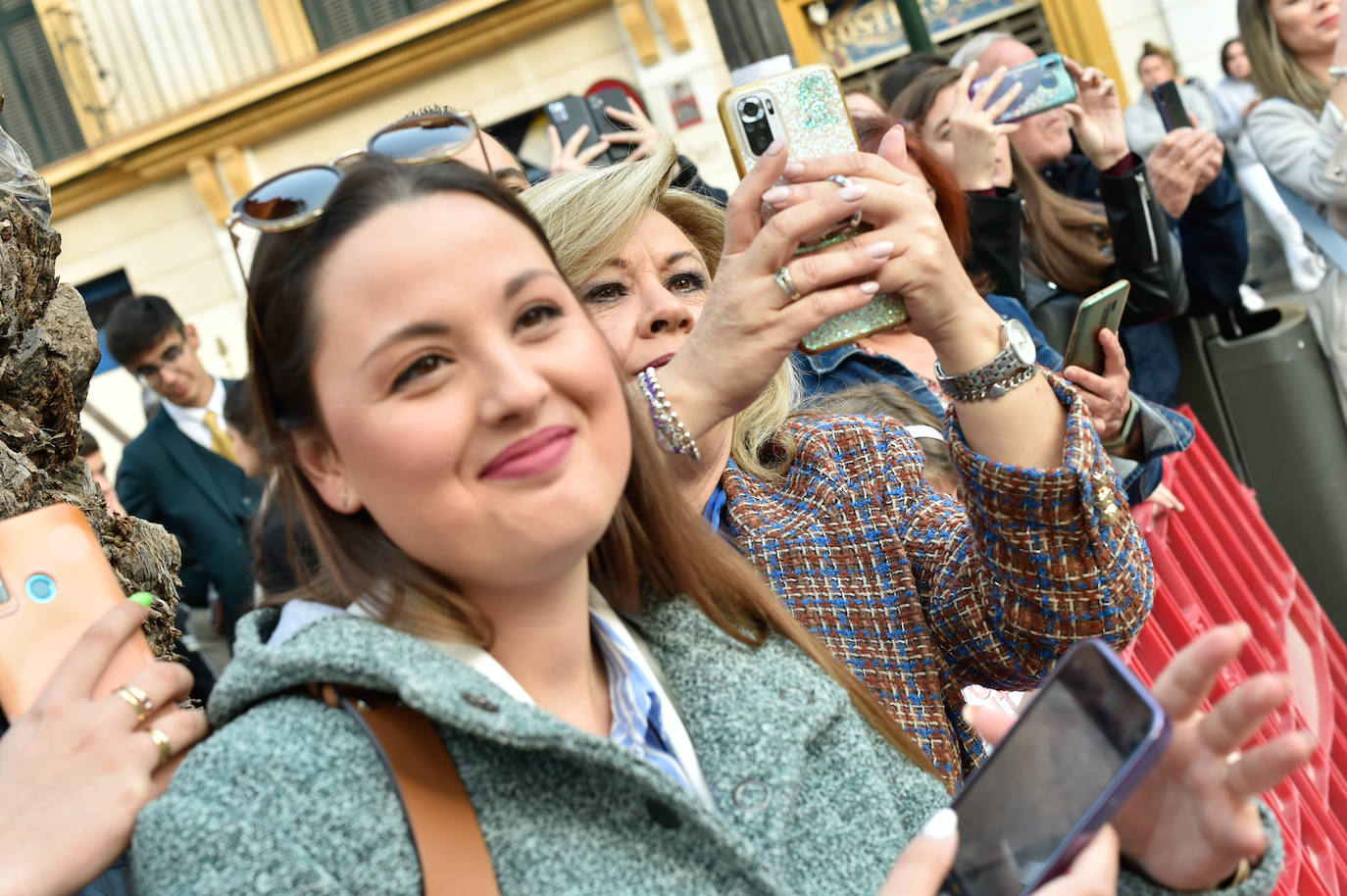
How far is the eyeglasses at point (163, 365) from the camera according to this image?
20.0 feet

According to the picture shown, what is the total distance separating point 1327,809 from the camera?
3336 mm

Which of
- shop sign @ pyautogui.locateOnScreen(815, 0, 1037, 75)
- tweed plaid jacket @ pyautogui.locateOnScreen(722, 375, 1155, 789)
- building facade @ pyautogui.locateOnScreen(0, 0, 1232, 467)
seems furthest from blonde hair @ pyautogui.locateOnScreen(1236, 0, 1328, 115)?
building facade @ pyautogui.locateOnScreen(0, 0, 1232, 467)

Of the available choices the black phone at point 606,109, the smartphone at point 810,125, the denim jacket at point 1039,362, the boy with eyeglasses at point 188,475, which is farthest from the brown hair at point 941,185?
the boy with eyeglasses at point 188,475

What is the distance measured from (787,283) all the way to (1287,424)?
3602 millimetres

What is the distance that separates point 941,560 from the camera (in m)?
1.99

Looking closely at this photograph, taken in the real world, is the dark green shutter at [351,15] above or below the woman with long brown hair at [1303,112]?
above

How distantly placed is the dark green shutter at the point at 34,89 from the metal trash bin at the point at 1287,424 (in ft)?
42.4

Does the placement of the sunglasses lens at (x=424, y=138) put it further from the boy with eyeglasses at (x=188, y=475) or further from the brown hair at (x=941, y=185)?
the boy with eyeglasses at (x=188, y=475)

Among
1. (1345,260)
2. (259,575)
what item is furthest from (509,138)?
(259,575)

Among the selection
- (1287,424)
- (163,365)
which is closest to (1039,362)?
(1287,424)

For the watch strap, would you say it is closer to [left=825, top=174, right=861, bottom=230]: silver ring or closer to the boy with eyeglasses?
[left=825, top=174, right=861, bottom=230]: silver ring

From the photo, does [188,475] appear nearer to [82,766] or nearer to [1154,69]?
[82,766]

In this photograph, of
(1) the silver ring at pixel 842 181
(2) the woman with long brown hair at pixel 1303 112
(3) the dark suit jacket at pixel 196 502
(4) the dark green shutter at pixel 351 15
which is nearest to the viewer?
(1) the silver ring at pixel 842 181

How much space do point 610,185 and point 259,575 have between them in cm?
108
